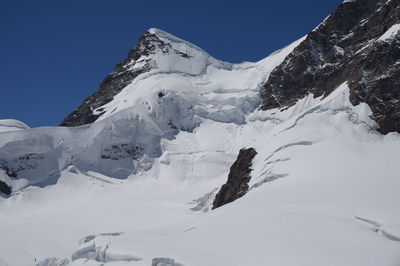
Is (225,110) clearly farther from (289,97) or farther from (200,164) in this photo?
(200,164)

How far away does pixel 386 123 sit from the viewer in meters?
38.8

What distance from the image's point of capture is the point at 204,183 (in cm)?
5722

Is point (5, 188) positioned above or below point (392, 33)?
below

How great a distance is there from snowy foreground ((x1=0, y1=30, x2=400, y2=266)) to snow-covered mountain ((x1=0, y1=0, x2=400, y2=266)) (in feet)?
0.39

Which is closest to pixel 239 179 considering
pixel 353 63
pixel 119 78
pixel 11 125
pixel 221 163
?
pixel 353 63

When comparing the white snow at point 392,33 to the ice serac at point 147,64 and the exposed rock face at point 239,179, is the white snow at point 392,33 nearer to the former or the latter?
the exposed rock face at point 239,179

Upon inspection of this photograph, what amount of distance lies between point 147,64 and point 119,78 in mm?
5473

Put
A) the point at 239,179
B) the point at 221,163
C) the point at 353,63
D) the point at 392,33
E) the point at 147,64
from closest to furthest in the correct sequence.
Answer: the point at 239,179 < the point at 392,33 < the point at 353,63 < the point at 221,163 < the point at 147,64

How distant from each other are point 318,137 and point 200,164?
24.3 m

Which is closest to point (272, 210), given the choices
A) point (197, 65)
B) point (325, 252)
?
point (325, 252)

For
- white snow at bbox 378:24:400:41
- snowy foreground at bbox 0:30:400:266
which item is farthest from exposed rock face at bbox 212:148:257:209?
white snow at bbox 378:24:400:41

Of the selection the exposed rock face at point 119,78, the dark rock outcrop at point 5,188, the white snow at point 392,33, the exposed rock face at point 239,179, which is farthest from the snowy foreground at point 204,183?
the white snow at point 392,33

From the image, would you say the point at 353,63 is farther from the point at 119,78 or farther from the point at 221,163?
the point at 119,78

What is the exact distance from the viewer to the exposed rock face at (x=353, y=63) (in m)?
41.0
